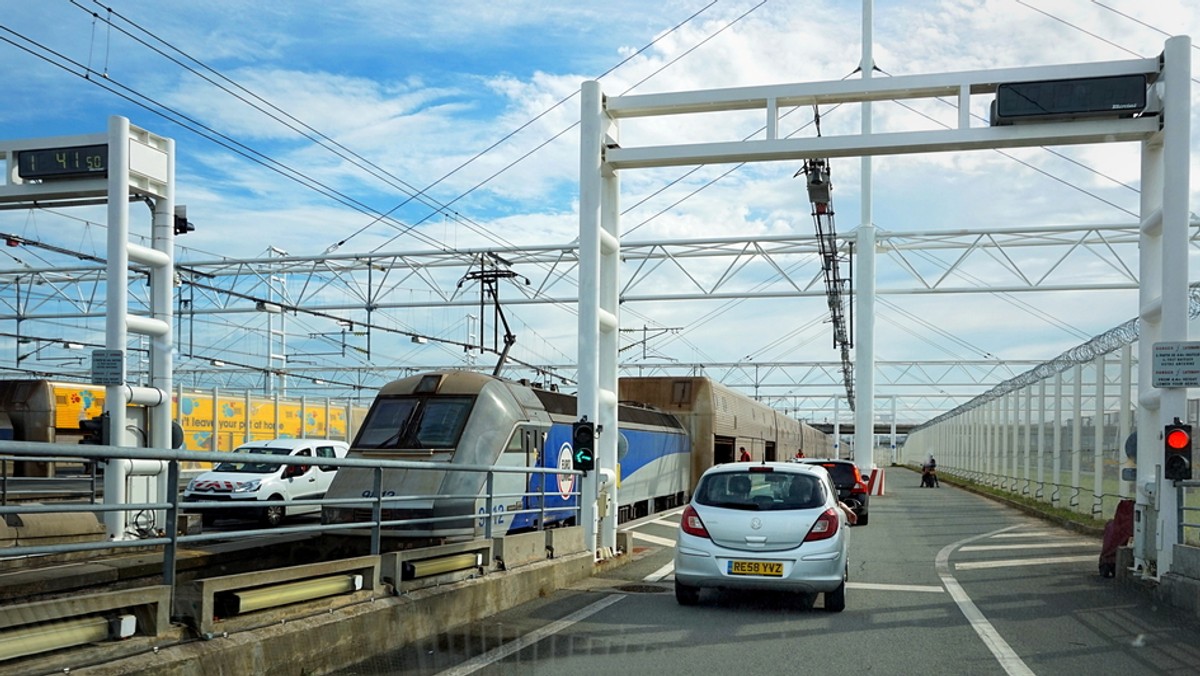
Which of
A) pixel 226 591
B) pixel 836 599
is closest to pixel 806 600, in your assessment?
pixel 836 599

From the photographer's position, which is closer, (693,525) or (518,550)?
(693,525)

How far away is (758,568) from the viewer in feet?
35.7

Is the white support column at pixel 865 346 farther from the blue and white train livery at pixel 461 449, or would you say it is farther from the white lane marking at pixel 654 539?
the blue and white train livery at pixel 461 449

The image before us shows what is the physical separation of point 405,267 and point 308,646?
1102 inches

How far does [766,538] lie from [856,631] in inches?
57.0

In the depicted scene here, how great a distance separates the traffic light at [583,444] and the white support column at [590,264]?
0.23 meters

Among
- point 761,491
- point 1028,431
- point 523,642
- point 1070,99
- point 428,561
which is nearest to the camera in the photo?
point 523,642

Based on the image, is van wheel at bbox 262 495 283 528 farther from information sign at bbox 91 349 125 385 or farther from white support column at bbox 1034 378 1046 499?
white support column at bbox 1034 378 1046 499

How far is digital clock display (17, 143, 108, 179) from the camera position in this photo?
51.1 feet

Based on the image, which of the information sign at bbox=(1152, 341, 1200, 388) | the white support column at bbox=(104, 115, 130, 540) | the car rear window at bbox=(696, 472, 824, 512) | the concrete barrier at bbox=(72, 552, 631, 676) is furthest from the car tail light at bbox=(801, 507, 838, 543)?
the white support column at bbox=(104, 115, 130, 540)

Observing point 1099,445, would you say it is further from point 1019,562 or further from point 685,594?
point 685,594

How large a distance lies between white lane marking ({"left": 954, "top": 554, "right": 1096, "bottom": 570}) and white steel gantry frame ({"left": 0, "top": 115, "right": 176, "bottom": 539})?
11.6 meters

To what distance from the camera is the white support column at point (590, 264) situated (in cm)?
1505

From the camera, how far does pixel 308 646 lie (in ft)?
24.7
